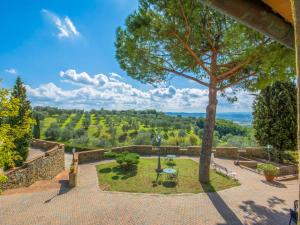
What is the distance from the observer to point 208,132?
38.1 ft

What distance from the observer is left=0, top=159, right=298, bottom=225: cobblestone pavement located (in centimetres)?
773

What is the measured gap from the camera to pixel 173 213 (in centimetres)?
817

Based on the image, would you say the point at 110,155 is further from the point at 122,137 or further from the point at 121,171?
the point at 122,137

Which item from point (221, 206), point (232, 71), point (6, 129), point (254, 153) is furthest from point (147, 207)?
point (254, 153)

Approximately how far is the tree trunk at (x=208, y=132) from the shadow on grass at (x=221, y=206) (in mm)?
720

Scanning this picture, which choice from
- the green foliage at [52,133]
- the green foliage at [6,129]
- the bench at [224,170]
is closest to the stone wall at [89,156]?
the bench at [224,170]

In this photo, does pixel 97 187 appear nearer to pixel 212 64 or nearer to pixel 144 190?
pixel 144 190

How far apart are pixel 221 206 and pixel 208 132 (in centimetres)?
396

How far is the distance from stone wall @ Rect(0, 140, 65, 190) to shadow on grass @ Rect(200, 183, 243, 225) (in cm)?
1120

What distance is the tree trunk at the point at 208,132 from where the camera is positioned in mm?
11500

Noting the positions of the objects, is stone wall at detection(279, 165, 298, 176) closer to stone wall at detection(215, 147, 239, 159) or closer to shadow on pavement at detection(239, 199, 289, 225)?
stone wall at detection(215, 147, 239, 159)

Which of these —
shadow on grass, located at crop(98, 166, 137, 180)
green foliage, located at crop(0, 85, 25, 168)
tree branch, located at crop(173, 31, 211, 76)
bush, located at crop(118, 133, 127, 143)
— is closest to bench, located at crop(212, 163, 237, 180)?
shadow on grass, located at crop(98, 166, 137, 180)

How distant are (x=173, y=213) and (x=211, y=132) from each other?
5060mm

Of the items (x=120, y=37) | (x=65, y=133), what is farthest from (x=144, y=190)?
(x=65, y=133)
